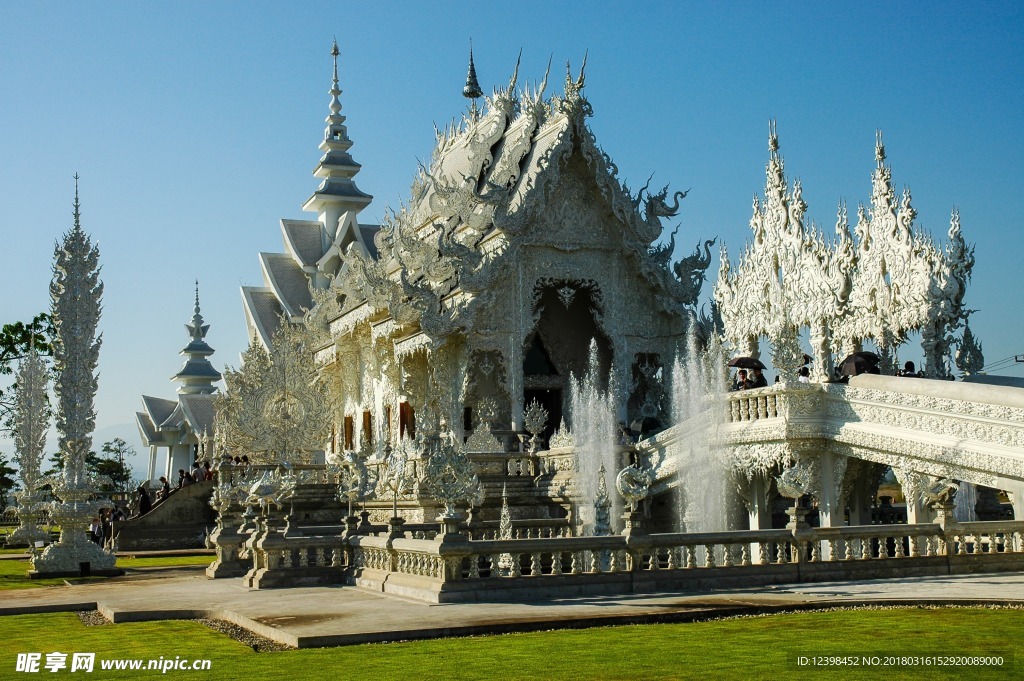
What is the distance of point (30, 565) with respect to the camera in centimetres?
2317

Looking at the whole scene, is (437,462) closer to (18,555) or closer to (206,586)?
(206,586)

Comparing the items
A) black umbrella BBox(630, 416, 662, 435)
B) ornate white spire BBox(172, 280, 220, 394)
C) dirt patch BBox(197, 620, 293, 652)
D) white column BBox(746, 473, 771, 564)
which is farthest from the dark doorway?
ornate white spire BBox(172, 280, 220, 394)

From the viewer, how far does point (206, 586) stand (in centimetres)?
1590

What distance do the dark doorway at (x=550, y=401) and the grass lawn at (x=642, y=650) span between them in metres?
17.0

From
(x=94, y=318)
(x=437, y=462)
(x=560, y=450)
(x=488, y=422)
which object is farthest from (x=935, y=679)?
(x=488, y=422)

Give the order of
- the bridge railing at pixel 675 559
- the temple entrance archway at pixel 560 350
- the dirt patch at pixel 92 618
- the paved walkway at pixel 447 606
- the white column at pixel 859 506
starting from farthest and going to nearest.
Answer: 1. the temple entrance archway at pixel 560 350
2. the white column at pixel 859 506
3. the bridge railing at pixel 675 559
4. the dirt patch at pixel 92 618
5. the paved walkway at pixel 447 606

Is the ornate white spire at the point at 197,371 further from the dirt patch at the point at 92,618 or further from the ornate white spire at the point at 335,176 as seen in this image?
the dirt patch at the point at 92,618

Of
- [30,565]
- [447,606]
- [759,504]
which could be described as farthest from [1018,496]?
[30,565]

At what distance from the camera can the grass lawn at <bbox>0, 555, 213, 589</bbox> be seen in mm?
18250

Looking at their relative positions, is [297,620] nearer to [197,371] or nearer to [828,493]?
A: [828,493]

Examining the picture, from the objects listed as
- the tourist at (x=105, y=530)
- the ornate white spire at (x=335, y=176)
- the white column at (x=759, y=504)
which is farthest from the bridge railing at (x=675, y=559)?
the ornate white spire at (x=335, y=176)

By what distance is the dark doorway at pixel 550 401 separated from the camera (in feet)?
90.4

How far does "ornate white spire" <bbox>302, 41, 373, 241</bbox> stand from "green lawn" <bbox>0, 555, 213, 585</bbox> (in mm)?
21608

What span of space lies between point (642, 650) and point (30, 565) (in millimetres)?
17540
